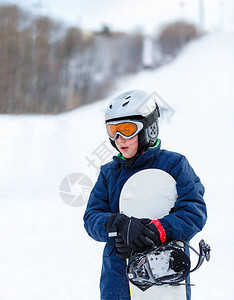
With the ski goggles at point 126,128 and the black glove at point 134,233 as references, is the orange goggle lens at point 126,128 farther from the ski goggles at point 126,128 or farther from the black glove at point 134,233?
the black glove at point 134,233

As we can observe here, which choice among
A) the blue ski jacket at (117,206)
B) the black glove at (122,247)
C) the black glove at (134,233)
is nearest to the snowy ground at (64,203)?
the blue ski jacket at (117,206)

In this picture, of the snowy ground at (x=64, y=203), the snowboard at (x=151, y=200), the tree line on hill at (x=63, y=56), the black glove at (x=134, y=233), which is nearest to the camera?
the black glove at (x=134, y=233)

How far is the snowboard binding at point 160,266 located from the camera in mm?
1402

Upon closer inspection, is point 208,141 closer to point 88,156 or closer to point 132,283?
point 88,156

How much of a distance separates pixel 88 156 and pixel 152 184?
5.43 meters

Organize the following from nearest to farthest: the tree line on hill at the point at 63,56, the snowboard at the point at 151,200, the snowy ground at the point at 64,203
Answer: the snowboard at the point at 151,200 < the snowy ground at the point at 64,203 < the tree line on hill at the point at 63,56

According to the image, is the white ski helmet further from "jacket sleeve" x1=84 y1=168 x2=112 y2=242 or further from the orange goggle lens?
"jacket sleeve" x1=84 y1=168 x2=112 y2=242

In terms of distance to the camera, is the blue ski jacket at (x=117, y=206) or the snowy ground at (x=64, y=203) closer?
the blue ski jacket at (x=117, y=206)

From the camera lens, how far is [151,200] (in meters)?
1.55

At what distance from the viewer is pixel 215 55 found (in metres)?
19.9

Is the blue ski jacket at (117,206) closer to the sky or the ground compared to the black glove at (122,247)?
closer to the sky

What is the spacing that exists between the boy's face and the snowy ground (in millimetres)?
1939

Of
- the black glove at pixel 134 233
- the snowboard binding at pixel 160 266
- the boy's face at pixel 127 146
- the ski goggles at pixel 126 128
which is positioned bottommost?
the snowboard binding at pixel 160 266

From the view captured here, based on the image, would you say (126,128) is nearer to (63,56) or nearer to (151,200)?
(151,200)
